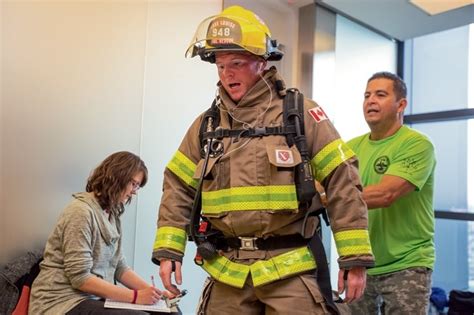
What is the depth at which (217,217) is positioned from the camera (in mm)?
1313

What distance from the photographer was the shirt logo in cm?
204

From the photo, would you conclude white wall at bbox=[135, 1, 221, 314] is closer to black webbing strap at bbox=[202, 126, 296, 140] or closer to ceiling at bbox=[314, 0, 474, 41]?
ceiling at bbox=[314, 0, 474, 41]

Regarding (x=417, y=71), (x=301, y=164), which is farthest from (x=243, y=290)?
(x=417, y=71)

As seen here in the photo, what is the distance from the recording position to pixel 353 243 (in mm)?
1236

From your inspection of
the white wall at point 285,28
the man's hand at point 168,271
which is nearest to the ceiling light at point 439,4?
the white wall at point 285,28

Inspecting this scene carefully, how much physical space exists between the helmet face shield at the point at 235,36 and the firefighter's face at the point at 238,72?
0.11 ft

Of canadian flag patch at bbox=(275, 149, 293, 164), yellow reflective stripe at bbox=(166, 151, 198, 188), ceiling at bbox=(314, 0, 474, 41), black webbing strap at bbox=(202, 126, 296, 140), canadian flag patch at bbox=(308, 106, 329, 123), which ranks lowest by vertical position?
yellow reflective stripe at bbox=(166, 151, 198, 188)

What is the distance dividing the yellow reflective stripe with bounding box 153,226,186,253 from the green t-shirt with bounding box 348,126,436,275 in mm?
983

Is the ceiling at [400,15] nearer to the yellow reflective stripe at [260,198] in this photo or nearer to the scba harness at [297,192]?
the scba harness at [297,192]

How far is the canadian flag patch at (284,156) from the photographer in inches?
49.3

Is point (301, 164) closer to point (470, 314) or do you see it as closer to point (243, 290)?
point (243, 290)

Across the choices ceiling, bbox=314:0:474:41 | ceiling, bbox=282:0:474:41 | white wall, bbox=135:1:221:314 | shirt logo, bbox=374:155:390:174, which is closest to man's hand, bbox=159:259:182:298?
shirt logo, bbox=374:155:390:174

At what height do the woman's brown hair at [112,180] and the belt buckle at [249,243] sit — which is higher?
the woman's brown hair at [112,180]

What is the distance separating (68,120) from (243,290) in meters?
1.80
